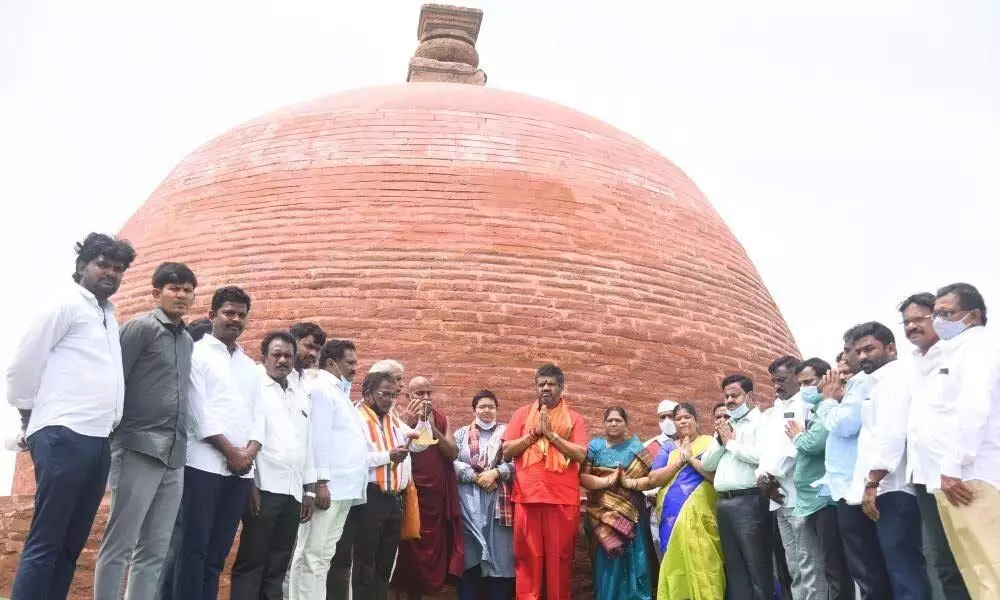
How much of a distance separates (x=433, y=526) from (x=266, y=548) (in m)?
1.92

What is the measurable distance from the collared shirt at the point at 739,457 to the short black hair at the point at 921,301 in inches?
62.6

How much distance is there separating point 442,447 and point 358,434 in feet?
3.88

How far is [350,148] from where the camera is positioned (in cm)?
996

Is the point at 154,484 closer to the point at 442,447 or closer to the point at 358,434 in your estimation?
the point at 358,434

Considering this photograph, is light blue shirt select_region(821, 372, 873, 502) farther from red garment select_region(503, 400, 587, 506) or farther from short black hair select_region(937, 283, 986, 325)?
red garment select_region(503, 400, 587, 506)

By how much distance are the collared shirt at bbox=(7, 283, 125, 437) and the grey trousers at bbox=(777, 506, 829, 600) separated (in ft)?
12.0

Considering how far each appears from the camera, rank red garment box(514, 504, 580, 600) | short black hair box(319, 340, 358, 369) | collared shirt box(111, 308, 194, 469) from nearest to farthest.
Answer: collared shirt box(111, 308, 194, 469)
short black hair box(319, 340, 358, 369)
red garment box(514, 504, 580, 600)

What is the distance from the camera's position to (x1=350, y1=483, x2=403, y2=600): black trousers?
5961mm

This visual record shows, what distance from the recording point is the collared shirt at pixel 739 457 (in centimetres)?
615

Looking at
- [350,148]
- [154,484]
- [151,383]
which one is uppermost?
[350,148]

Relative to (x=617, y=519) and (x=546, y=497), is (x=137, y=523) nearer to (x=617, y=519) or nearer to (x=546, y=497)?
(x=546, y=497)

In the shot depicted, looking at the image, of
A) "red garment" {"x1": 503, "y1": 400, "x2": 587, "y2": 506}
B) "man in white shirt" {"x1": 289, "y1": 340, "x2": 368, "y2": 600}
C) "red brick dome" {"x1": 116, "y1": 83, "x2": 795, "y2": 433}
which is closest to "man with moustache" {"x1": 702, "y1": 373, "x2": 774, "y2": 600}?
"red garment" {"x1": 503, "y1": 400, "x2": 587, "y2": 506}

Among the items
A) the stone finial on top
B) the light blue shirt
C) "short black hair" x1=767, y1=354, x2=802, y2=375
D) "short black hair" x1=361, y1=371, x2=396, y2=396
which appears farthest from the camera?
the stone finial on top

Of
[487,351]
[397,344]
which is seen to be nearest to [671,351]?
[487,351]
